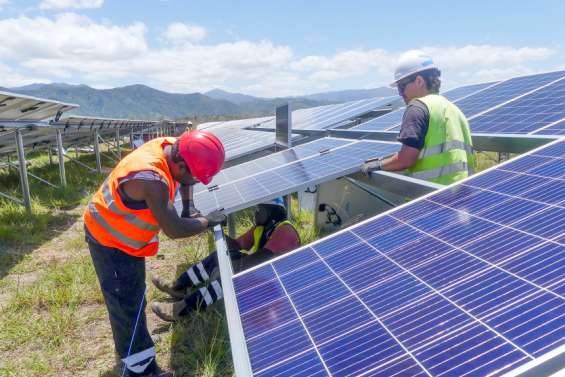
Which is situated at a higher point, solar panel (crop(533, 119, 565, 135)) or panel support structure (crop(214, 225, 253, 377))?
solar panel (crop(533, 119, 565, 135))

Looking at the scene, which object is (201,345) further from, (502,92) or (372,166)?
(502,92)

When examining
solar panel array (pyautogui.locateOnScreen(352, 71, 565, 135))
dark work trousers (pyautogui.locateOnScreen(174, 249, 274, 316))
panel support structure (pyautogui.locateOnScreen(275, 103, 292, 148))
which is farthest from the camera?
panel support structure (pyautogui.locateOnScreen(275, 103, 292, 148))

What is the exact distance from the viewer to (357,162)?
169 inches

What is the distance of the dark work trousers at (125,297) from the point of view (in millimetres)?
3490

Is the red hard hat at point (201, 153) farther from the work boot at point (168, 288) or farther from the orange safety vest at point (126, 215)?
the work boot at point (168, 288)

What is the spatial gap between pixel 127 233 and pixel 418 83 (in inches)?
118

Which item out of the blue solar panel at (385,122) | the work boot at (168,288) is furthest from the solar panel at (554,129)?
the work boot at (168,288)

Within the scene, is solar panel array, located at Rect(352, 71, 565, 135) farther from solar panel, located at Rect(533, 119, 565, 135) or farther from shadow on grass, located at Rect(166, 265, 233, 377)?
shadow on grass, located at Rect(166, 265, 233, 377)

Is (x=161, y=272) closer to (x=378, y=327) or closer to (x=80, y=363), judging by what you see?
(x=80, y=363)

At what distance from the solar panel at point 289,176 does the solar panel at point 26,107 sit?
508 cm

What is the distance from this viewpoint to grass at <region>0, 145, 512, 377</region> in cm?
396

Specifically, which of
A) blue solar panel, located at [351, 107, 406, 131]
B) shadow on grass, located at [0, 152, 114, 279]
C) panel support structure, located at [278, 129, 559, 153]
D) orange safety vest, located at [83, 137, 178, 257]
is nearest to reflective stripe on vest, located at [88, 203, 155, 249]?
orange safety vest, located at [83, 137, 178, 257]

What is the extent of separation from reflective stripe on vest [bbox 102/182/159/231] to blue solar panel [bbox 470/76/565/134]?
3.99 metres

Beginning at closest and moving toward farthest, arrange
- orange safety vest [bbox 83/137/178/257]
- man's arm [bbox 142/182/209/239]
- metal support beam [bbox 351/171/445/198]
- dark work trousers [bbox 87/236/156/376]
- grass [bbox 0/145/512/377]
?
man's arm [bbox 142/182/209/239], orange safety vest [bbox 83/137/178/257], metal support beam [bbox 351/171/445/198], dark work trousers [bbox 87/236/156/376], grass [bbox 0/145/512/377]
